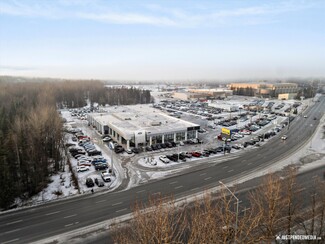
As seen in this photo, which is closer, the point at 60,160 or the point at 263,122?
the point at 60,160

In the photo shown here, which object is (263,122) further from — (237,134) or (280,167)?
(280,167)

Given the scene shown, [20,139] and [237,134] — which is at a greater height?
[20,139]

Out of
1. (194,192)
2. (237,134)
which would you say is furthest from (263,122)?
(194,192)

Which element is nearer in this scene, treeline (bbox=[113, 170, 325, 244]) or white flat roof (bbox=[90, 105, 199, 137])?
treeline (bbox=[113, 170, 325, 244])

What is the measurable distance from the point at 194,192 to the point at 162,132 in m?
22.6

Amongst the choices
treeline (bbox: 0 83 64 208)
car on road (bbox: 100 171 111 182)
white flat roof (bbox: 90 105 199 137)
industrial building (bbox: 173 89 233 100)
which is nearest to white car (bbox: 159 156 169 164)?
white flat roof (bbox: 90 105 199 137)

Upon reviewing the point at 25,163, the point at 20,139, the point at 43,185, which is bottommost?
the point at 43,185

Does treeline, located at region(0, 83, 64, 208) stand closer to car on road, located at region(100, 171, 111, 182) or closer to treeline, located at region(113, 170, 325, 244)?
car on road, located at region(100, 171, 111, 182)

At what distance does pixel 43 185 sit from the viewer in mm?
30516

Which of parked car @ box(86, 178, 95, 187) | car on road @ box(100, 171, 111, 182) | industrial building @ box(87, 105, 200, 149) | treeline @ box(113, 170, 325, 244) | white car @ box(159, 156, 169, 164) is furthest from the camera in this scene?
industrial building @ box(87, 105, 200, 149)

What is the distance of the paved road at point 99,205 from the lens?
21203mm

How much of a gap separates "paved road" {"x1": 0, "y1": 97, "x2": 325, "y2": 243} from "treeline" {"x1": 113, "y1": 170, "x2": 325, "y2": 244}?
4.00m

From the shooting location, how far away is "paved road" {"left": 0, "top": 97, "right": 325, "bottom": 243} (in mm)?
21203

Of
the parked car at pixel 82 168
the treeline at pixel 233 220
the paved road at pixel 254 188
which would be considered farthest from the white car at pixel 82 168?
the paved road at pixel 254 188
